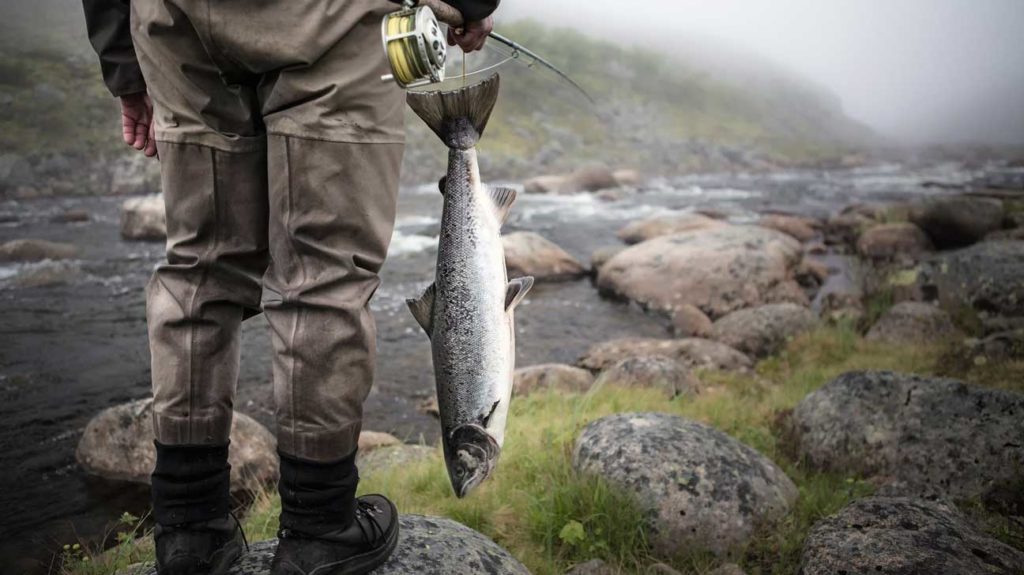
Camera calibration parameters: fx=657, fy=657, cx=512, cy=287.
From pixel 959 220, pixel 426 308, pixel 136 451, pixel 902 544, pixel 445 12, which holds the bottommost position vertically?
pixel 136 451

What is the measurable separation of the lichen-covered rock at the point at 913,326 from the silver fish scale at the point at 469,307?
6.54 m

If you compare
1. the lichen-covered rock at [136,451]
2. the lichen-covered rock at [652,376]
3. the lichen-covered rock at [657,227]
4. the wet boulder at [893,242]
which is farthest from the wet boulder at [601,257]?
the lichen-covered rock at [136,451]

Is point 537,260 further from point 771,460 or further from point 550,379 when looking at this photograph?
point 771,460

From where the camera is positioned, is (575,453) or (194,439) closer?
(194,439)

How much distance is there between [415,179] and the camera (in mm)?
30031

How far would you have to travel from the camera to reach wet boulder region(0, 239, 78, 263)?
34.6 ft

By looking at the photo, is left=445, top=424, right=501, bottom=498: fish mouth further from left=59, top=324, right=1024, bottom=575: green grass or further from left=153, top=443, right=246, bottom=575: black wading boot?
left=59, top=324, right=1024, bottom=575: green grass

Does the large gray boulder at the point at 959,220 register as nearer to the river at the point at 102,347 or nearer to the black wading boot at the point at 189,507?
the river at the point at 102,347

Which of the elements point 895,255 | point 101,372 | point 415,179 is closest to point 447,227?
point 101,372

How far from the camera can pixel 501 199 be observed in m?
2.21

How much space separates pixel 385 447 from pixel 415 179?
25.9m

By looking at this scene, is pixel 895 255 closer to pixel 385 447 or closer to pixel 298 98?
pixel 385 447

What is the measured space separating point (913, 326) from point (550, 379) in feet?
13.6

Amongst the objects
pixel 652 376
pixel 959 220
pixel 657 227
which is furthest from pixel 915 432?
pixel 959 220
